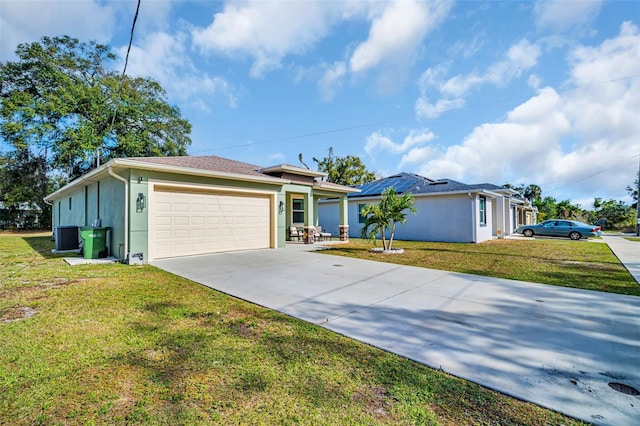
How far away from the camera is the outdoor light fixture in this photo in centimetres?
857

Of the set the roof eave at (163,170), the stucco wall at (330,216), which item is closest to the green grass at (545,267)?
the roof eave at (163,170)

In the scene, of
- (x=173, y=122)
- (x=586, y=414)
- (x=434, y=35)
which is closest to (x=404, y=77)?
(x=434, y=35)

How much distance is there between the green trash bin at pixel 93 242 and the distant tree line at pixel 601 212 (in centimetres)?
3396

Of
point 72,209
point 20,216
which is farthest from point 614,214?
point 20,216

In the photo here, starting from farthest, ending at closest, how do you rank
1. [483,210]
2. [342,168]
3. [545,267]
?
[342,168]
[483,210]
[545,267]

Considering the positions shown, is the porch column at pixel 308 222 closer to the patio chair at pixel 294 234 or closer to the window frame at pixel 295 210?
the patio chair at pixel 294 234

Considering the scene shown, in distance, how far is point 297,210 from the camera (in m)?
16.8

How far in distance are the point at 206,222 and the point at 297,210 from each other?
696 centimetres

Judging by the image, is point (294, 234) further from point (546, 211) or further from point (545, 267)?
point (546, 211)

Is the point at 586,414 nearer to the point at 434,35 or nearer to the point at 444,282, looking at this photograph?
the point at 444,282

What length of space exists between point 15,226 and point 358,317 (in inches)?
1417

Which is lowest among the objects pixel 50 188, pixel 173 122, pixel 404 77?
pixel 50 188

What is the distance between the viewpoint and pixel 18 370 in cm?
271

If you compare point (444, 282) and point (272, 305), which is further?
point (444, 282)
